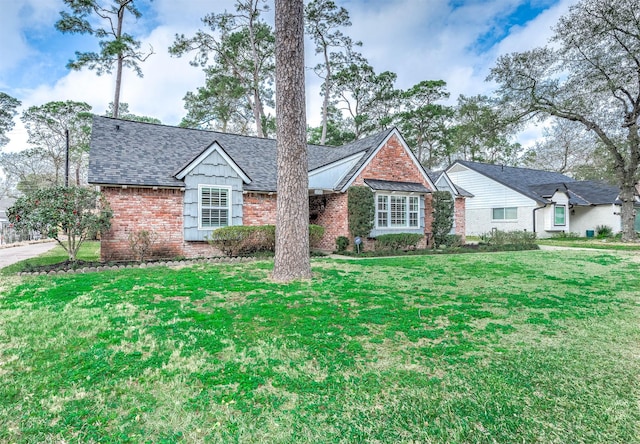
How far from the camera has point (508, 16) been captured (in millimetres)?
14227

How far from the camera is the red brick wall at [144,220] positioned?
10.9m

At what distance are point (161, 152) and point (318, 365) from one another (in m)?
12.8

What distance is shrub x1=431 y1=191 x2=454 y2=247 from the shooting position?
15.8 meters

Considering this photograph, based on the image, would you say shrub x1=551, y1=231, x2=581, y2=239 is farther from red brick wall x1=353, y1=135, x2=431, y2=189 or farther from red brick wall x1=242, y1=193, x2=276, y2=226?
red brick wall x1=242, y1=193, x2=276, y2=226

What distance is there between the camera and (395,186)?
577 inches

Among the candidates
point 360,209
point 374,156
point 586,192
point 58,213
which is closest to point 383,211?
point 360,209

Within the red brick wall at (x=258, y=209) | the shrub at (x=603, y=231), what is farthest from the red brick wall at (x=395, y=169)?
the shrub at (x=603, y=231)

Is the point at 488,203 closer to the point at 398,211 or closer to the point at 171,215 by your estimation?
the point at 398,211

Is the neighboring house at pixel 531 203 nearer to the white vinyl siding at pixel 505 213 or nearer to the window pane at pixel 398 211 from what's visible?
the white vinyl siding at pixel 505 213

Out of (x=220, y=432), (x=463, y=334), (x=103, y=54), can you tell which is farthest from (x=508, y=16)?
(x=103, y=54)

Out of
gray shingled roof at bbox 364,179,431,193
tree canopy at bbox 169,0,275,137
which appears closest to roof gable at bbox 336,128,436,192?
gray shingled roof at bbox 364,179,431,193

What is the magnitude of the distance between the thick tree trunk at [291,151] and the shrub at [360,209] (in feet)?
20.2

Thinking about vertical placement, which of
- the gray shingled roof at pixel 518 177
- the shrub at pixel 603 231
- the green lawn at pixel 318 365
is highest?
the gray shingled roof at pixel 518 177

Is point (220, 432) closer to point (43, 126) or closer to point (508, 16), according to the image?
point (508, 16)
